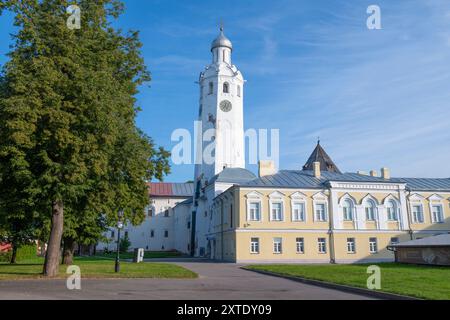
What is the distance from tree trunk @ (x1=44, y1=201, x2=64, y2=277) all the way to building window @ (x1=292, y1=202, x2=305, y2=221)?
25404 mm

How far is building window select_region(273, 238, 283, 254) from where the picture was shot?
3969 cm

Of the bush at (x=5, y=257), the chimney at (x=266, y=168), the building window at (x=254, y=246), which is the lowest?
the bush at (x=5, y=257)

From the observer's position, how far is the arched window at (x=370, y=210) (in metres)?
42.1

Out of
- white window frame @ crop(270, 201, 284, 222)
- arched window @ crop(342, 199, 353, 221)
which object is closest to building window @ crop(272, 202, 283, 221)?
white window frame @ crop(270, 201, 284, 222)

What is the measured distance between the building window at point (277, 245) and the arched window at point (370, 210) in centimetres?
959

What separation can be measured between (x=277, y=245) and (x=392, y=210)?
509 inches

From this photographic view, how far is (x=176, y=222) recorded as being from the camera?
77062mm

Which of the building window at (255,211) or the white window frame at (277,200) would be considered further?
the white window frame at (277,200)

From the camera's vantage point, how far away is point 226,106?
61906 mm

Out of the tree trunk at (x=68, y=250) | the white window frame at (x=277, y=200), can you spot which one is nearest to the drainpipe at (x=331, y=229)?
the white window frame at (x=277, y=200)

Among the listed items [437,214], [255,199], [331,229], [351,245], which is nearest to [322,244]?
[331,229]

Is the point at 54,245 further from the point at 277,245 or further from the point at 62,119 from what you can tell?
the point at 277,245

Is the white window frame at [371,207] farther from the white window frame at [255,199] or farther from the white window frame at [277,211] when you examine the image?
the white window frame at [255,199]
